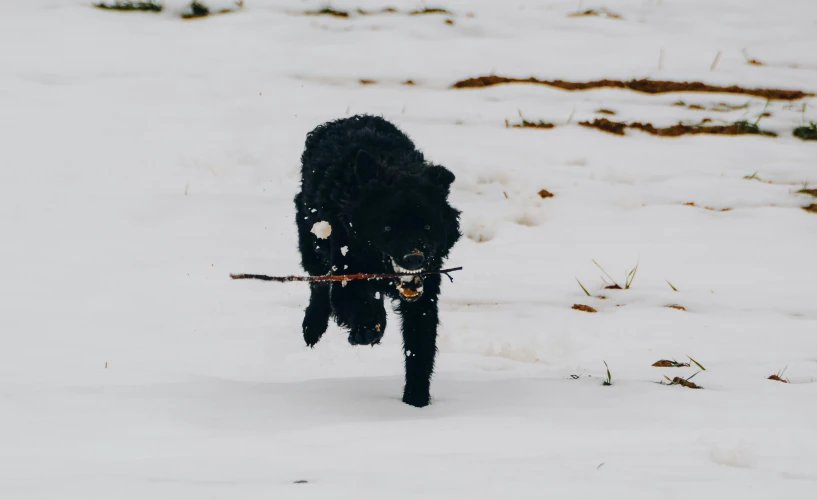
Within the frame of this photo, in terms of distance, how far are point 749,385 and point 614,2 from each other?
953 centimetres

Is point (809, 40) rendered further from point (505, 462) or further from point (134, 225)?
point (505, 462)

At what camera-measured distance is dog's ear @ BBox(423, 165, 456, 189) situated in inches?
156

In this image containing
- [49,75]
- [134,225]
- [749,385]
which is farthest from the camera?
[49,75]

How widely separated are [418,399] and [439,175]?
47.1 inches

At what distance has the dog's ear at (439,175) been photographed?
156 inches

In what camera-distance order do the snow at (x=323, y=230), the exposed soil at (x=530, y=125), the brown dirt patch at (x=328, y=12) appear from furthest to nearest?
1. the brown dirt patch at (x=328, y=12)
2. the exposed soil at (x=530, y=125)
3. the snow at (x=323, y=230)

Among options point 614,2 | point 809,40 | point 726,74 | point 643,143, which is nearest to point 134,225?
point 643,143

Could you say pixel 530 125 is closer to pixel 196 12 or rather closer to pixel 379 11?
pixel 379 11

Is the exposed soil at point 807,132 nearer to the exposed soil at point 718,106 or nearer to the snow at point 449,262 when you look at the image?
the snow at point 449,262

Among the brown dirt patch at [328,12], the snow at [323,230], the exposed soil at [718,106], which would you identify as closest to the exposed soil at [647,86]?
the exposed soil at [718,106]

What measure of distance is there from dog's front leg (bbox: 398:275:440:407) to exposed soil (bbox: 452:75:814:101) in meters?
5.81

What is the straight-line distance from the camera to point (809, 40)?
10867 mm

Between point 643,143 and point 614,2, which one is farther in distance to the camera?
point 614,2

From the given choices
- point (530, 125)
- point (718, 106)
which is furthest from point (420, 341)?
point (718, 106)
